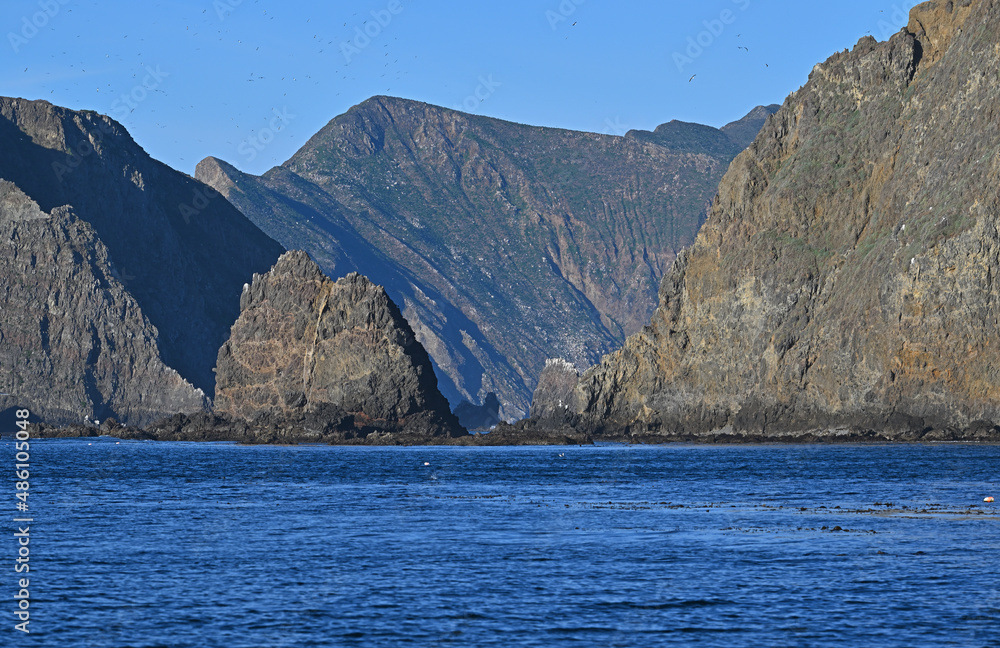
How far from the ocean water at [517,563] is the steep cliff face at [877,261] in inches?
2420

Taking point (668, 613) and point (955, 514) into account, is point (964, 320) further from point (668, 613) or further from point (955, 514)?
point (668, 613)

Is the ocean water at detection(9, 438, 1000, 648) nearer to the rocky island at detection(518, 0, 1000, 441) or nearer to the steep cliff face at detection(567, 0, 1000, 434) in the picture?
the rocky island at detection(518, 0, 1000, 441)

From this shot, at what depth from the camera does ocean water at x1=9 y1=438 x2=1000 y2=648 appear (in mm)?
35281

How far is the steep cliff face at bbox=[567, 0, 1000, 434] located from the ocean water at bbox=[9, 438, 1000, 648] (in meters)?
61.5

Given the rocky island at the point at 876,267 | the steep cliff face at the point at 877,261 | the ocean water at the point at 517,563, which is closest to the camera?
the ocean water at the point at 517,563

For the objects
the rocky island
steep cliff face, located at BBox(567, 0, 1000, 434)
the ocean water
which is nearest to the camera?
the ocean water

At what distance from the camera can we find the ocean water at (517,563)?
3528cm

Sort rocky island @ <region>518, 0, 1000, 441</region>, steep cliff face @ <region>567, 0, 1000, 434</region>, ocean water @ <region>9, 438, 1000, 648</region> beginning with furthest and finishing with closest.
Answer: steep cliff face @ <region>567, 0, 1000, 434</region>
rocky island @ <region>518, 0, 1000, 441</region>
ocean water @ <region>9, 438, 1000, 648</region>

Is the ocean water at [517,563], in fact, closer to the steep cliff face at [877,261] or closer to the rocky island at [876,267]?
the rocky island at [876,267]

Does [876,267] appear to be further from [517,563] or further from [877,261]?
[517,563]

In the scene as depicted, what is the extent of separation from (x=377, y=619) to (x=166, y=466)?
3477 inches

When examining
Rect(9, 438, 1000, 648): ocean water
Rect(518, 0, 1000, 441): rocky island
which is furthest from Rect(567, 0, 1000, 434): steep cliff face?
Rect(9, 438, 1000, 648): ocean water

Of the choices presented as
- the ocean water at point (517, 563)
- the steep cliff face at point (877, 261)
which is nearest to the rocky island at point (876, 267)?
the steep cliff face at point (877, 261)

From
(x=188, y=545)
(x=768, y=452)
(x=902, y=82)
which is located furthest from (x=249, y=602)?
(x=902, y=82)
